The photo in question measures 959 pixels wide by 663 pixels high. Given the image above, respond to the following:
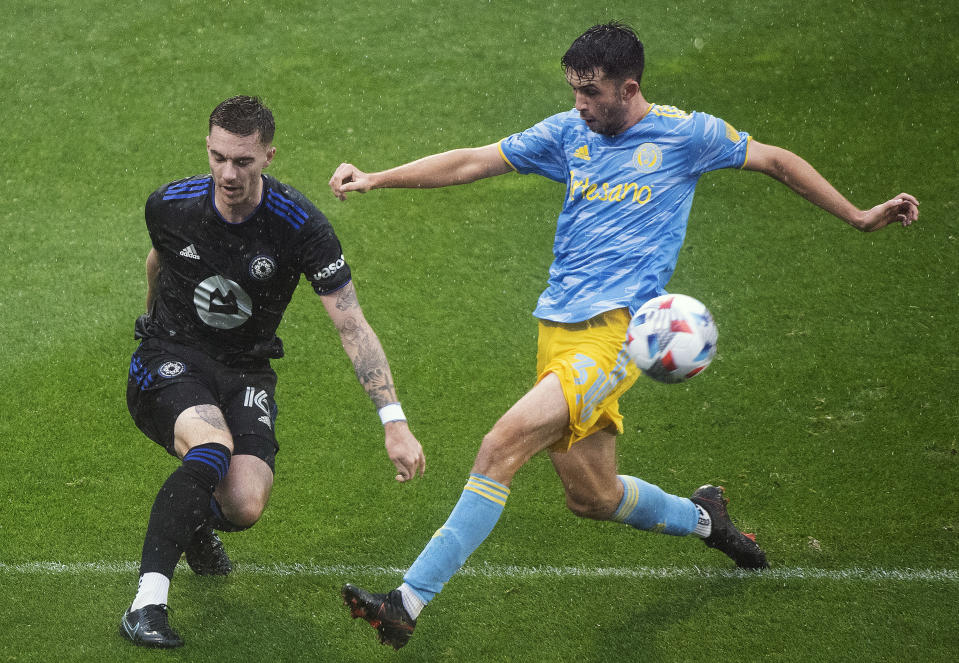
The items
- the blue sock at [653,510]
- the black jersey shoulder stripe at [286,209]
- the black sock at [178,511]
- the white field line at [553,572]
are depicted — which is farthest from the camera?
the white field line at [553,572]

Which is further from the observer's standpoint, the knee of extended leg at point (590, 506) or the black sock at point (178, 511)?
the knee of extended leg at point (590, 506)

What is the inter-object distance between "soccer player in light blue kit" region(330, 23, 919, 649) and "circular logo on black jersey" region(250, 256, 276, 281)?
1.33ft

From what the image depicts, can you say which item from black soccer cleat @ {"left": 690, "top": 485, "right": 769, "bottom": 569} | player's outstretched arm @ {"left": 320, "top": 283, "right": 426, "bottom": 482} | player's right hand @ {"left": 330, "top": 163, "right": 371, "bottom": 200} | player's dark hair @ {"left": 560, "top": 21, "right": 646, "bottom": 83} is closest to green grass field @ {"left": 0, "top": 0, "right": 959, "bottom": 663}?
black soccer cleat @ {"left": 690, "top": 485, "right": 769, "bottom": 569}

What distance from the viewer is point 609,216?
4680mm

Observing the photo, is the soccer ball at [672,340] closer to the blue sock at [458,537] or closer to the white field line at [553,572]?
the blue sock at [458,537]

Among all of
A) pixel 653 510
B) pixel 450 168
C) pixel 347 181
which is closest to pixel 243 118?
pixel 347 181

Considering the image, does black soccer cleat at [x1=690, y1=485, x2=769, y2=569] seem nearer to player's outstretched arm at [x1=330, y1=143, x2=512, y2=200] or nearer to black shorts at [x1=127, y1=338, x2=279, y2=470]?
player's outstretched arm at [x1=330, y1=143, x2=512, y2=200]

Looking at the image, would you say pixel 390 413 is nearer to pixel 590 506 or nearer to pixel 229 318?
pixel 229 318

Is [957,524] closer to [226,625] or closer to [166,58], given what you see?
[226,625]

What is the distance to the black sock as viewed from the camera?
4.02 m

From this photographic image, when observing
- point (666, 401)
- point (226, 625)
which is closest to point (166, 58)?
point (666, 401)

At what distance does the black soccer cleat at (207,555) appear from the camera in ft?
15.6

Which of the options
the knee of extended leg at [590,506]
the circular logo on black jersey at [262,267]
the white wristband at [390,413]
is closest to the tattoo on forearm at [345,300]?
the circular logo on black jersey at [262,267]

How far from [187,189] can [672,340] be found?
215 cm
